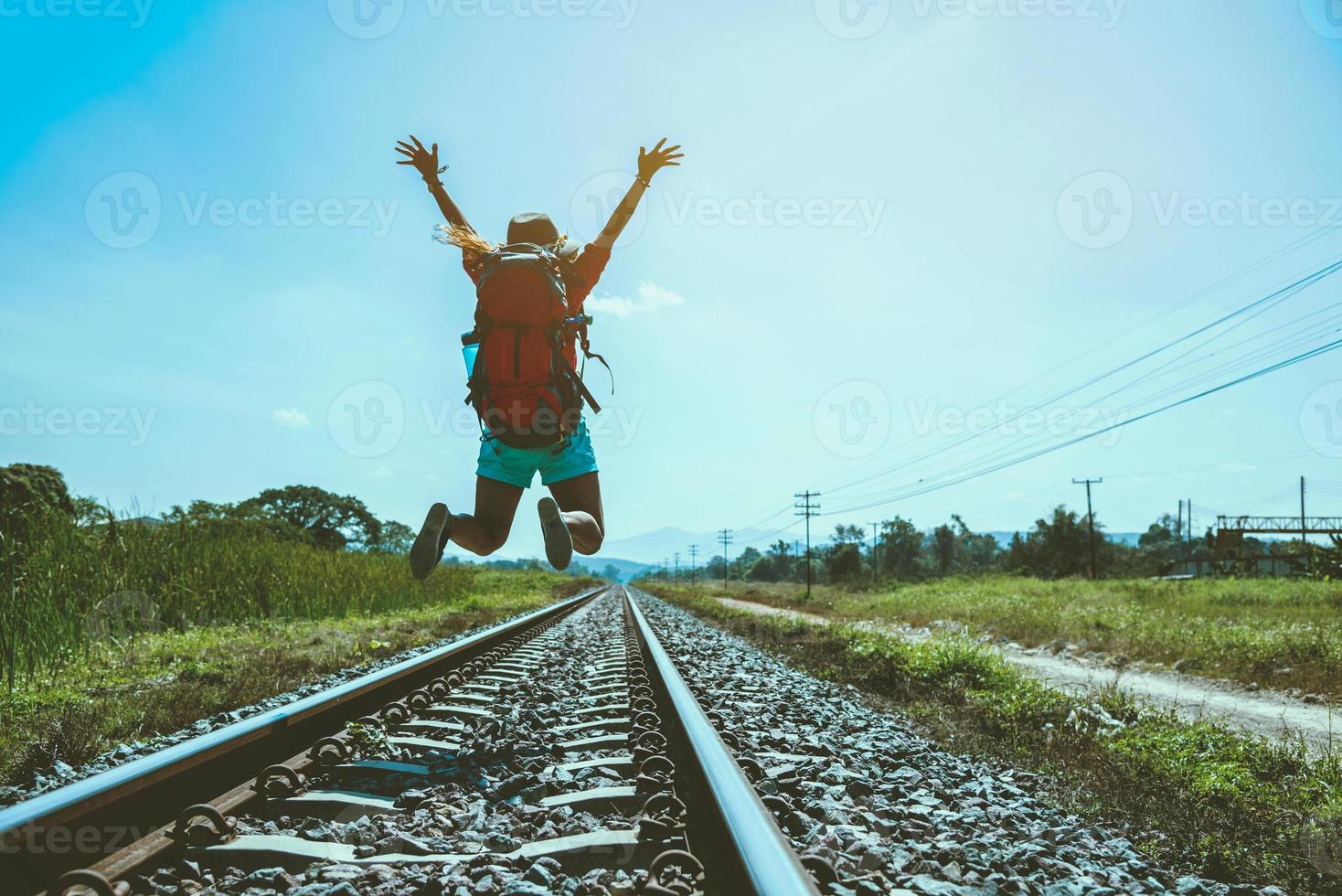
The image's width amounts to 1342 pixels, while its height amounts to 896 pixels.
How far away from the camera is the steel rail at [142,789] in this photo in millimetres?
1616

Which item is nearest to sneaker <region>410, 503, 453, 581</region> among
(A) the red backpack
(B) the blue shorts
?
(B) the blue shorts

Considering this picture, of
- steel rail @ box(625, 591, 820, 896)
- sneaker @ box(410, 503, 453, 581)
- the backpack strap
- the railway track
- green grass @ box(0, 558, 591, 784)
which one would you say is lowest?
green grass @ box(0, 558, 591, 784)

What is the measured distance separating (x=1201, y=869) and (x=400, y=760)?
2.77 metres

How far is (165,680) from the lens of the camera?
505 centimetres

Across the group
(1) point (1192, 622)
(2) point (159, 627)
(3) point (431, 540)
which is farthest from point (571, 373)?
(1) point (1192, 622)

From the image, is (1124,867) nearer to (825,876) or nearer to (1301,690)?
(825,876)

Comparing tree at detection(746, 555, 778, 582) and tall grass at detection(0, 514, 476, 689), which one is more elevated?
tall grass at detection(0, 514, 476, 689)

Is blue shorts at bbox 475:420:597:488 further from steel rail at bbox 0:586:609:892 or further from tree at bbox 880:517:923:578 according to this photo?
tree at bbox 880:517:923:578

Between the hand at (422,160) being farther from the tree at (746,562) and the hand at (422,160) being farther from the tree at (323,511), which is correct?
the tree at (746,562)

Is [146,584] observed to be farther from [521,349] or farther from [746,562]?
[746,562]

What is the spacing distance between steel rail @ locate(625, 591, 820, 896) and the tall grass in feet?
16.0

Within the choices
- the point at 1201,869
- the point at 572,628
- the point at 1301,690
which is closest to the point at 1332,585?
the point at 1301,690

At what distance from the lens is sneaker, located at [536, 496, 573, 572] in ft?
9.45

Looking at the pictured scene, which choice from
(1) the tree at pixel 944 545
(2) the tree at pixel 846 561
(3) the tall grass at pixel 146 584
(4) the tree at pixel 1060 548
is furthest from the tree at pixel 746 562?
(3) the tall grass at pixel 146 584
